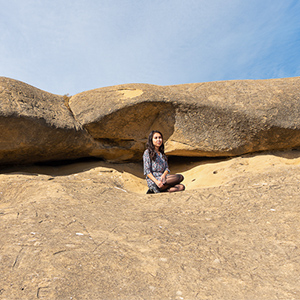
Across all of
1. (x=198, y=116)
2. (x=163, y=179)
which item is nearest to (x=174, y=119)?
(x=198, y=116)

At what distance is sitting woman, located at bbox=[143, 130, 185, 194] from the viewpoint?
418cm

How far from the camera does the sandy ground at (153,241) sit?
1657mm

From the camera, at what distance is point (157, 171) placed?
4.41m

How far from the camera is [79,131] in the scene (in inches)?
207

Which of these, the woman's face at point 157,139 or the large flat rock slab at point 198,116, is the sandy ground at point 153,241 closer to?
the woman's face at point 157,139

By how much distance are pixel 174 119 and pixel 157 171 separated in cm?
147

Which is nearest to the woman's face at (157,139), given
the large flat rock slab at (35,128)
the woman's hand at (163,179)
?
the woman's hand at (163,179)

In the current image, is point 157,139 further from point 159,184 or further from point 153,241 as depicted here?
point 153,241

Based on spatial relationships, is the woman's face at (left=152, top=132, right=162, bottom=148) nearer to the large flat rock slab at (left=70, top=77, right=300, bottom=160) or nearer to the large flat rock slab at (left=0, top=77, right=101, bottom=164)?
the large flat rock slab at (left=70, top=77, right=300, bottom=160)

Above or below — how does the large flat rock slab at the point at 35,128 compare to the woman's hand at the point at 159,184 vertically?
above

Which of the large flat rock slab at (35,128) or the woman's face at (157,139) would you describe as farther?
the large flat rock slab at (35,128)

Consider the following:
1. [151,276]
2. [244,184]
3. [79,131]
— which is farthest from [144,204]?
[79,131]

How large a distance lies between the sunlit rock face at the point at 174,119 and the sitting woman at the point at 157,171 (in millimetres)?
1148

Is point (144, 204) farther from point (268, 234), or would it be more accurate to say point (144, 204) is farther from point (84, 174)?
point (84, 174)
